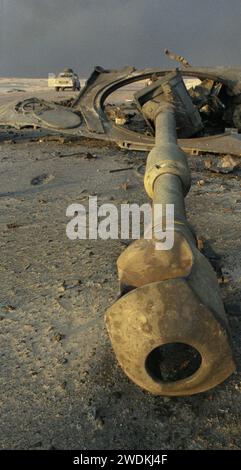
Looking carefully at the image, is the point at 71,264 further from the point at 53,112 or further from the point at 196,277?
the point at 53,112

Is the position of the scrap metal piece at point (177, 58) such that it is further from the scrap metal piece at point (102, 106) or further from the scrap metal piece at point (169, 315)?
the scrap metal piece at point (169, 315)

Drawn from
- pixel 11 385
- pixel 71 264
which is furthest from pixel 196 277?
pixel 71 264

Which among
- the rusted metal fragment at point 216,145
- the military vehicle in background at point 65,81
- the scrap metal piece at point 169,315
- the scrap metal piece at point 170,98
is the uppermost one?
the scrap metal piece at point 169,315

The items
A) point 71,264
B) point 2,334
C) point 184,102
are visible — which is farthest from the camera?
point 184,102

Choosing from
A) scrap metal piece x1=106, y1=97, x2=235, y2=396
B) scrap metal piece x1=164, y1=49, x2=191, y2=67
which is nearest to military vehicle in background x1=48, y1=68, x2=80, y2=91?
scrap metal piece x1=164, y1=49, x2=191, y2=67

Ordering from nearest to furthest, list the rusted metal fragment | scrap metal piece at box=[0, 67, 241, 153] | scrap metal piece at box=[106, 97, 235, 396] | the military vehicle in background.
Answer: scrap metal piece at box=[106, 97, 235, 396], the rusted metal fragment, scrap metal piece at box=[0, 67, 241, 153], the military vehicle in background

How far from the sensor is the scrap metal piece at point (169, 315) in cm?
205

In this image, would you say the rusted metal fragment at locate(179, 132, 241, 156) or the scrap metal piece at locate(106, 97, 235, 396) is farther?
the rusted metal fragment at locate(179, 132, 241, 156)

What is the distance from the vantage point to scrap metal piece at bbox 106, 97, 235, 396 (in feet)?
6.73

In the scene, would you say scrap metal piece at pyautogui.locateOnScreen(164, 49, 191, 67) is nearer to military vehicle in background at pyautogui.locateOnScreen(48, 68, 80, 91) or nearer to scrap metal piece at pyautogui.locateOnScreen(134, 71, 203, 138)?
scrap metal piece at pyautogui.locateOnScreen(134, 71, 203, 138)

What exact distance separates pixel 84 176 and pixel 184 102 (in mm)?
2196

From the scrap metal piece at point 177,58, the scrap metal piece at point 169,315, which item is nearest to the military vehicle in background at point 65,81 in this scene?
the scrap metal piece at point 177,58

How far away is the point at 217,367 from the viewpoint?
2158mm

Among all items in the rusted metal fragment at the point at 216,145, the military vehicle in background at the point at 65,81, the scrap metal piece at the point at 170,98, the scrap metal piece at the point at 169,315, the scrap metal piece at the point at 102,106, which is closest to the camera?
the scrap metal piece at the point at 169,315
